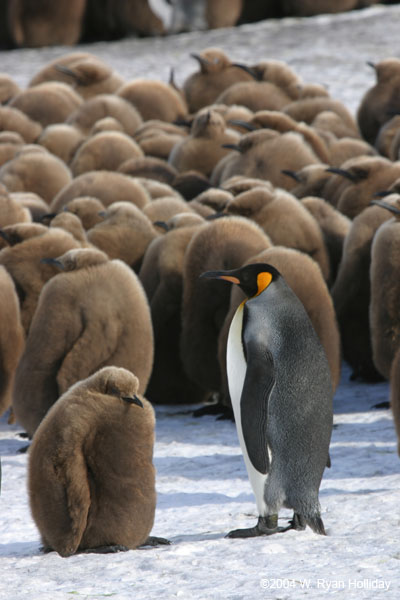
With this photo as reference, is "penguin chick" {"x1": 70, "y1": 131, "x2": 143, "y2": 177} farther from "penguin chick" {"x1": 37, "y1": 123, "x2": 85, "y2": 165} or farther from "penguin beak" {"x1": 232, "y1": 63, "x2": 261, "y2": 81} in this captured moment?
"penguin beak" {"x1": 232, "y1": 63, "x2": 261, "y2": 81}

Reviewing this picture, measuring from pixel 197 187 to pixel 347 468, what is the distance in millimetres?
3371

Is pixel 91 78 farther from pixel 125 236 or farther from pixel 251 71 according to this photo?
pixel 125 236

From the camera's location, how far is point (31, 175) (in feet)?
22.4

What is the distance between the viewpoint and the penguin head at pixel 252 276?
2814 millimetres

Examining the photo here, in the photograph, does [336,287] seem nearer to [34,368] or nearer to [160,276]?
[160,276]

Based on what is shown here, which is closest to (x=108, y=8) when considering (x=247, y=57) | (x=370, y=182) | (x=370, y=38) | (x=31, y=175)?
(x=247, y=57)

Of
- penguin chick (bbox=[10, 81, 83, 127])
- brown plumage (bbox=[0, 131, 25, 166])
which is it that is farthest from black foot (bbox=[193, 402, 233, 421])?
penguin chick (bbox=[10, 81, 83, 127])

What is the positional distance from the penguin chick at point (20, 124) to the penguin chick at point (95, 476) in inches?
226

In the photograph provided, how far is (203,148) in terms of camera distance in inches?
290

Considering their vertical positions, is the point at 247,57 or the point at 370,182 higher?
the point at 370,182

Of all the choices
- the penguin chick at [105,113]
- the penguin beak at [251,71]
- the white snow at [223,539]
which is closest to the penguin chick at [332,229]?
the white snow at [223,539]

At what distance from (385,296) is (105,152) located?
3404mm

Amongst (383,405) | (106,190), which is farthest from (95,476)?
(106,190)

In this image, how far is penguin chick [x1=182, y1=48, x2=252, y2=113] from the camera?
9.61 meters
